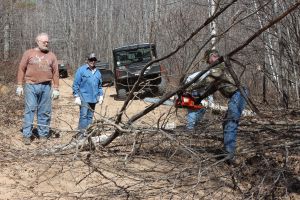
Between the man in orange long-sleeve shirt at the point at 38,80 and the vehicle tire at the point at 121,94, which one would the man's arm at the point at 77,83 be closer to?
the man in orange long-sleeve shirt at the point at 38,80

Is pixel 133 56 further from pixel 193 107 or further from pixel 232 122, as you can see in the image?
pixel 232 122

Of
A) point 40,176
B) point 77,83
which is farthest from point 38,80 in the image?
point 40,176

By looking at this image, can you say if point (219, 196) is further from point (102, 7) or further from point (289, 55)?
point (102, 7)

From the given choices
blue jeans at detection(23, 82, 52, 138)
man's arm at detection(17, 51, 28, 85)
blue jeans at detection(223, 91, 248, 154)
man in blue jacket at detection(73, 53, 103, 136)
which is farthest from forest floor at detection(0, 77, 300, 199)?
man in blue jacket at detection(73, 53, 103, 136)

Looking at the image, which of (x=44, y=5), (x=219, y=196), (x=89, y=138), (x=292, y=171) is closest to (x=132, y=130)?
(x=89, y=138)

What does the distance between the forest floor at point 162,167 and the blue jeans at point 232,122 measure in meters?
0.13

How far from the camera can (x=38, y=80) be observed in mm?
7371

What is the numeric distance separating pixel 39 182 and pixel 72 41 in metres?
27.4

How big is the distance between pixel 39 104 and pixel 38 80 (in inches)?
14.9

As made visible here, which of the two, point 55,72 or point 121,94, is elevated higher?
point 55,72

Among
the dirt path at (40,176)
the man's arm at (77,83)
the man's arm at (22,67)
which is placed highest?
the man's arm at (22,67)

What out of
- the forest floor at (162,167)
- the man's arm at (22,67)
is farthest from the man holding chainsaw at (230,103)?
the man's arm at (22,67)

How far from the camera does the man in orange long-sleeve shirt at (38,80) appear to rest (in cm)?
733

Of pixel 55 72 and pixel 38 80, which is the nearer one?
pixel 38 80
